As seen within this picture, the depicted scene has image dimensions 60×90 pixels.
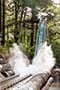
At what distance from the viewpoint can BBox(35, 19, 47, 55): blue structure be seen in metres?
6.27

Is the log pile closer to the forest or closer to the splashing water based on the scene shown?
the splashing water

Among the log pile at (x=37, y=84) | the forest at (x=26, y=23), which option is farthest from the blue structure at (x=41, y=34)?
the log pile at (x=37, y=84)

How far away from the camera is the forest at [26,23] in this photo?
243 inches

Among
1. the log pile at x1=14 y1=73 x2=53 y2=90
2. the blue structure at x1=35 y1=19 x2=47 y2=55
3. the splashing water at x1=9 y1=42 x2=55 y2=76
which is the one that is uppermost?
the blue structure at x1=35 y1=19 x2=47 y2=55

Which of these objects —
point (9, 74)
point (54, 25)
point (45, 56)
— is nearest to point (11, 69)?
point (9, 74)

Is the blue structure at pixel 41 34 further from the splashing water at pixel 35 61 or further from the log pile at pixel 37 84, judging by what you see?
the log pile at pixel 37 84

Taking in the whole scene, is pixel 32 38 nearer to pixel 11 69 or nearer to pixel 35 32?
pixel 35 32

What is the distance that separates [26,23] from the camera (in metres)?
6.25

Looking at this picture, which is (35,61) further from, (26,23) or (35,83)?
(35,83)

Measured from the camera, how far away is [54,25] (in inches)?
247

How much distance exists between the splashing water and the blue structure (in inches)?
3.6

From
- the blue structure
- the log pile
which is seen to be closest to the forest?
the blue structure

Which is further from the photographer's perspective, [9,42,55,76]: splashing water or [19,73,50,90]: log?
[9,42,55,76]: splashing water

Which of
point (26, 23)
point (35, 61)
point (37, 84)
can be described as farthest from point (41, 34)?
point (37, 84)
